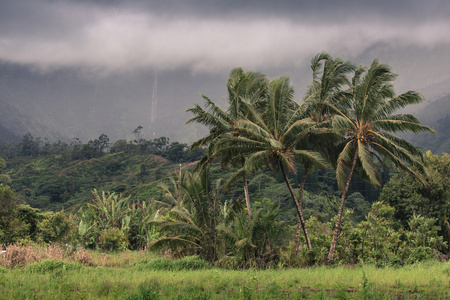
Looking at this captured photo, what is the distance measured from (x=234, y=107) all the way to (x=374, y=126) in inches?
266

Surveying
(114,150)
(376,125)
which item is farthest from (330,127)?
(114,150)

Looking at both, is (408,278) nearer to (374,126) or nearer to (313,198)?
(374,126)

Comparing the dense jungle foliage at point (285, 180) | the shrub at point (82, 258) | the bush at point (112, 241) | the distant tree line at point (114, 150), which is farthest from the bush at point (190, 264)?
the distant tree line at point (114, 150)

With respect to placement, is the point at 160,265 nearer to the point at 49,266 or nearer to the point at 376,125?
the point at 49,266

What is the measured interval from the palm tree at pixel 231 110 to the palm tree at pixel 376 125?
15.4 ft

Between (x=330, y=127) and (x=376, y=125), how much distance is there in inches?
72.2

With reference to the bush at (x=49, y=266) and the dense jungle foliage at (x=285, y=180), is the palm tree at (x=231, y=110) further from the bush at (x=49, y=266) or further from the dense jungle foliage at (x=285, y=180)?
the bush at (x=49, y=266)

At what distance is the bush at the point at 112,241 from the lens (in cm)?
1827

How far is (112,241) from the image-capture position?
18.5 metres

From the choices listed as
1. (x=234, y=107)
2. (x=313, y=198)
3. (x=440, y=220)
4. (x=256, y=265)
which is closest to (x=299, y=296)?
(x=256, y=265)

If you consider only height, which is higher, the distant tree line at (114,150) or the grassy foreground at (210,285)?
the distant tree line at (114,150)

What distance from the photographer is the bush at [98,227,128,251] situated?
18266mm

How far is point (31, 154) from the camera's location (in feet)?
310

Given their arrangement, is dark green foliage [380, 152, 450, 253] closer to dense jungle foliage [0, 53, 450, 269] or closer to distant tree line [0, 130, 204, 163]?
dense jungle foliage [0, 53, 450, 269]
